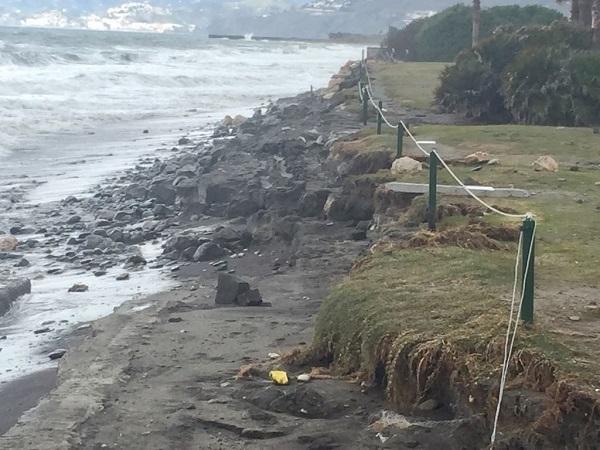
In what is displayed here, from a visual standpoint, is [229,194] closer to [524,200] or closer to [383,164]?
[383,164]

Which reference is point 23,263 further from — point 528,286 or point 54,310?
point 528,286

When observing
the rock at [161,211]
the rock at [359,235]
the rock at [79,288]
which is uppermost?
the rock at [359,235]

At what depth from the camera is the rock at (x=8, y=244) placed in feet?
48.6

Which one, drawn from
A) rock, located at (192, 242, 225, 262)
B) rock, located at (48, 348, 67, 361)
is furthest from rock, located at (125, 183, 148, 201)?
rock, located at (48, 348, 67, 361)

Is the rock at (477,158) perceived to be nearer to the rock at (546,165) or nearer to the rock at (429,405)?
the rock at (546,165)

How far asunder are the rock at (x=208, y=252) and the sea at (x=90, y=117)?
758 millimetres

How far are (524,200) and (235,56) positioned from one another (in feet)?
248

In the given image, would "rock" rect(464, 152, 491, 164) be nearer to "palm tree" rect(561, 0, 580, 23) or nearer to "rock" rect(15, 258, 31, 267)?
"rock" rect(15, 258, 31, 267)

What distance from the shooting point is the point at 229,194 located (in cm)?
1745

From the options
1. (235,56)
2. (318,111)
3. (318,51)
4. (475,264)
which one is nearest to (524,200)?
(475,264)

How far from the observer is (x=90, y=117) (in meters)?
37.9

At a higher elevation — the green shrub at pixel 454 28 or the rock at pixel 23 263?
the green shrub at pixel 454 28

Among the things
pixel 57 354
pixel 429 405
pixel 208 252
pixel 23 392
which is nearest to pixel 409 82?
pixel 208 252

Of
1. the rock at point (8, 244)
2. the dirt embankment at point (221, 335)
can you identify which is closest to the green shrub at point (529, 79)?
the dirt embankment at point (221, 335)
